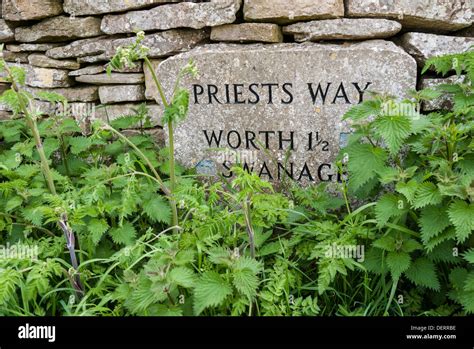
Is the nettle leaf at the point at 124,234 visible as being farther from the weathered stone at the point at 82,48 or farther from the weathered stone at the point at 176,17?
the weathered stone at the point at 82,48

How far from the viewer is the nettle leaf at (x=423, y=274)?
252 cm

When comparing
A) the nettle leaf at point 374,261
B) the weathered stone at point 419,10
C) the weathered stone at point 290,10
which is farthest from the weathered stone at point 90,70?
the nettle leaf at point 374,261

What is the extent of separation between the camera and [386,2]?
3.30m

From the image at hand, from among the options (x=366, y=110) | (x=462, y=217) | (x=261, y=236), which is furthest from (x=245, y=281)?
(x=366, y=110)

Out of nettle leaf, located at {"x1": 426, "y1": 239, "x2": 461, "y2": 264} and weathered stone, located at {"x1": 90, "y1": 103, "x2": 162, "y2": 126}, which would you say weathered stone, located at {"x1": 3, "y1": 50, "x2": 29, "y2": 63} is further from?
nettle leaf, located at {"x1": 426, "y1": 239, "x2": 461, "y2": 264}

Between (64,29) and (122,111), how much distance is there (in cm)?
62

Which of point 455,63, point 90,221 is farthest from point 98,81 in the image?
point 455,63

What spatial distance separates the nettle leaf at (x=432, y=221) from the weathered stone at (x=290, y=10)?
1370 millimetres

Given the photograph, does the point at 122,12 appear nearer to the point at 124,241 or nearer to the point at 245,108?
the point at 245,108

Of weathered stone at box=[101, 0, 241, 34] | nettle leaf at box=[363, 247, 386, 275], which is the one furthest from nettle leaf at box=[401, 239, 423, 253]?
weathered stone at box=[101, 0, 241, 34]

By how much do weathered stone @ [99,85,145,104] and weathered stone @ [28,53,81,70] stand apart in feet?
0.80

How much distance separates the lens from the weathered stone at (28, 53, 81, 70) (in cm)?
392

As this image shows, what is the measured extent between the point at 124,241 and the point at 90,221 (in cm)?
19

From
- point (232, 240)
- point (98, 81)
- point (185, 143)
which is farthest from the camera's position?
point (98, 81)
